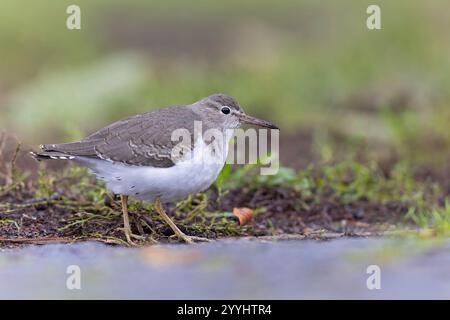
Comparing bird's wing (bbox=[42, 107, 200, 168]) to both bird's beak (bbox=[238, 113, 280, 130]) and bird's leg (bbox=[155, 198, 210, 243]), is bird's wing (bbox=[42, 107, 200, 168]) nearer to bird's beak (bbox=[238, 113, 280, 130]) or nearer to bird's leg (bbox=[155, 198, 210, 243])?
bird's leg (bbox=[155, 198, 210, 243])

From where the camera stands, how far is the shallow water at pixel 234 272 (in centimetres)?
475

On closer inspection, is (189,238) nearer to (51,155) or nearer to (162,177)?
(162,177)

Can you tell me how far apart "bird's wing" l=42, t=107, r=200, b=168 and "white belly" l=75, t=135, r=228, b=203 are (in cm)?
6

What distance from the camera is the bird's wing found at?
264 inches

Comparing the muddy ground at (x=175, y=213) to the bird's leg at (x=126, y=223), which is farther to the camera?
the muddy ground at (x=175, y=213)

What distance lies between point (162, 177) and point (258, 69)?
807cm

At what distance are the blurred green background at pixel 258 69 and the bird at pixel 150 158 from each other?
10.1 ft

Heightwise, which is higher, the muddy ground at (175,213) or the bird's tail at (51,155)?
Result: the bird's tail at (51,155)

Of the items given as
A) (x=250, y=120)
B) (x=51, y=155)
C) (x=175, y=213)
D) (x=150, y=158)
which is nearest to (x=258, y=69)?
(x=250, y=120)

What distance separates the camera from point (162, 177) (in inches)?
258

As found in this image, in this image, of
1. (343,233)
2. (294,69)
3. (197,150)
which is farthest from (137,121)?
(294,69)

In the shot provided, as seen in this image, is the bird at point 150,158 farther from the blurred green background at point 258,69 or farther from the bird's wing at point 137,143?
the blurred green background at point 258,69

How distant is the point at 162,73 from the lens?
14.9m

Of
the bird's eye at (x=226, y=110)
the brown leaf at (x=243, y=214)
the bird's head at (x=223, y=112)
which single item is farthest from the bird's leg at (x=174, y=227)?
the bird's eye at (x=226, y=110)
